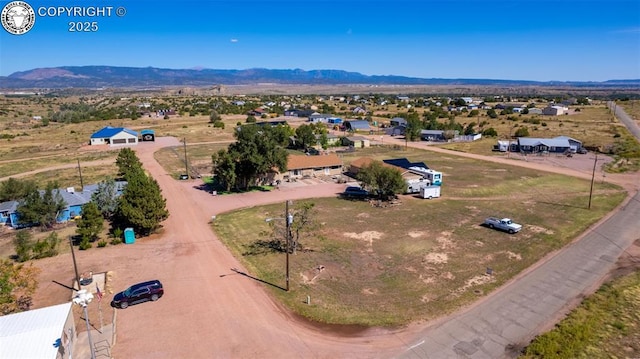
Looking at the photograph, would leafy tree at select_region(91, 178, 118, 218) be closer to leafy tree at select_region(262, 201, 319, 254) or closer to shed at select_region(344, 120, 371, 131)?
leafy tree at select_region(262, 201, 319, 254)

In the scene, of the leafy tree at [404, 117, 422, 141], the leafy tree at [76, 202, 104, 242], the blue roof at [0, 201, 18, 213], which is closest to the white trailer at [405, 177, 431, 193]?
the leafy tree at [76, 202, 104, 242]

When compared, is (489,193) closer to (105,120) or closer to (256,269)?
(256,269)

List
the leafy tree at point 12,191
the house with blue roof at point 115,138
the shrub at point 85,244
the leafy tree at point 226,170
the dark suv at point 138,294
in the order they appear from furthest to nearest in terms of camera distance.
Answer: the house with blue roof at point 115,138 → the leafy tree at point 226,170 → the leafy tree at point 12,191 → the shrub at point 85,244 → the dark suv at point 138,294

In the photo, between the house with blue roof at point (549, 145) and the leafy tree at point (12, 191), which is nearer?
the leafy tree at point (12, 191)

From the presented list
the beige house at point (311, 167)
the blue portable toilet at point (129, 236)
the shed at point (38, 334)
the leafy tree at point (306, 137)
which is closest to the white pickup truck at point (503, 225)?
the beige house at point (311, 167)

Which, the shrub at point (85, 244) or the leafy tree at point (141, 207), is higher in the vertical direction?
the leafy tree at point (141, 207)

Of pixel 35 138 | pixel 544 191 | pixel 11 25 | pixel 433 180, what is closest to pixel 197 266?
pixel 11 25

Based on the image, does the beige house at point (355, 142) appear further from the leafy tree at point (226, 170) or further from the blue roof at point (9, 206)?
the blue roof at point (9, 206)

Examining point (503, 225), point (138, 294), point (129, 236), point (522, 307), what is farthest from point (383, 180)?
point (138, 294)
